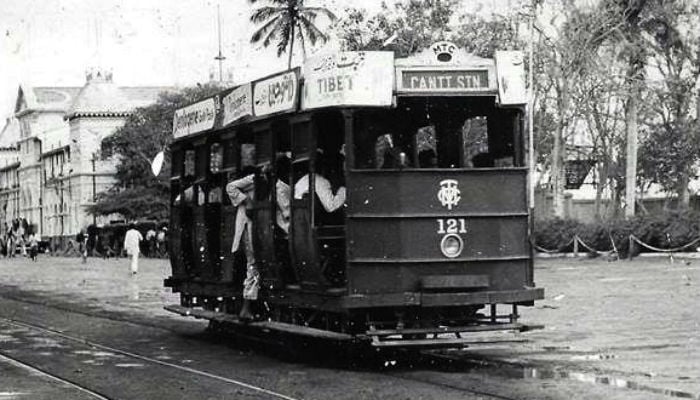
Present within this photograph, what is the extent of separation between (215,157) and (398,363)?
4188 mm

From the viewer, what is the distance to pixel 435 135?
43.2 feet

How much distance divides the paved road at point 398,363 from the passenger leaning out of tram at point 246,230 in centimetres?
70

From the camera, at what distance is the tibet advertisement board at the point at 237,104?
1402 centimetres

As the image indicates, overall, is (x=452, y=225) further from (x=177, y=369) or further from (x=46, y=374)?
(x=46, y=374)

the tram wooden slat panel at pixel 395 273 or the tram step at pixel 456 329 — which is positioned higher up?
the tram wooden slat panel at pixel 395 273

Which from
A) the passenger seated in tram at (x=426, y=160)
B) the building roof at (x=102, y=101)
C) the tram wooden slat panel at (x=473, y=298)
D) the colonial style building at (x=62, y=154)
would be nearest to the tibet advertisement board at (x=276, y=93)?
the passenger seated in tram at (x=426, y=160)

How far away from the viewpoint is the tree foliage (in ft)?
277

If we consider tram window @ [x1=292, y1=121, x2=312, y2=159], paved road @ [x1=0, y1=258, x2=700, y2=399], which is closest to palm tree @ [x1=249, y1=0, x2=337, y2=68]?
paved road @ [x1=0, y1=258, x2=700, y2=399]

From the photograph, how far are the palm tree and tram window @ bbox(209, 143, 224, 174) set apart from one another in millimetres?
42972

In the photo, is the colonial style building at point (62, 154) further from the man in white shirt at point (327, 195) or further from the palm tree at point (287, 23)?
the man in white shirt at point (327, 195)

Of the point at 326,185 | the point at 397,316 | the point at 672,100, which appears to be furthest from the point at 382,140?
the point at 672,100

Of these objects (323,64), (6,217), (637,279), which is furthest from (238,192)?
(6,217)

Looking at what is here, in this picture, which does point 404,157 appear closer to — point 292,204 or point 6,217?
point 292,204

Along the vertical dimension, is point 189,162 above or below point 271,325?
above
